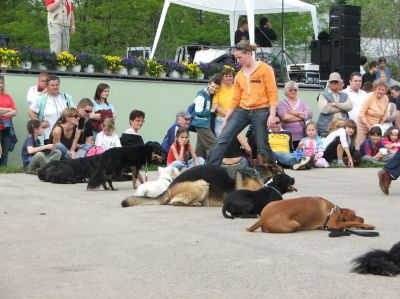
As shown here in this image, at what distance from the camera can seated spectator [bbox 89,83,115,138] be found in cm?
1582

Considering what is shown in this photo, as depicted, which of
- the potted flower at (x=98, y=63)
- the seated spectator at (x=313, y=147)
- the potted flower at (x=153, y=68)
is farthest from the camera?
the potted flower at (x=153, y=68)

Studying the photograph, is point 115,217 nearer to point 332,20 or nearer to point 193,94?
point 193,94

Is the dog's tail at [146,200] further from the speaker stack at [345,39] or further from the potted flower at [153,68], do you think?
the speaker stack at [345,39]

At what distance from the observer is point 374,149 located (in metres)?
18.5

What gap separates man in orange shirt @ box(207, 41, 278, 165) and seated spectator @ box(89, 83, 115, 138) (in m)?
4.26

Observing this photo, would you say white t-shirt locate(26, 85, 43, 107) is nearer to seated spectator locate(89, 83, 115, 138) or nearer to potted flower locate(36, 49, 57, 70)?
seated spectator locate(89, 83, 115, 138)

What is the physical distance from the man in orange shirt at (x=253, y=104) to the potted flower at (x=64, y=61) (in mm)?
6676

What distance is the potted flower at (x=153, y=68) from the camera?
19.5 meters

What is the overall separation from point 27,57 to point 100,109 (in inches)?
93.3

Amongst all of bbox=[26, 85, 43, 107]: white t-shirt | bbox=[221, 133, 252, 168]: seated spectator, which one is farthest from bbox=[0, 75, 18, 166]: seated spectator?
bbox=[221, 133, 252, 168]: seated spectator

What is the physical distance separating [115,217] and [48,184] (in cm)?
373

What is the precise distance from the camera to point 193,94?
19.8 meters

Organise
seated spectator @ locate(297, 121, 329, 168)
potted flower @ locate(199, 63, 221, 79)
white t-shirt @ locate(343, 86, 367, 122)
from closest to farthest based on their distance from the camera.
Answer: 1. seated spectator @ locate(297, 121, 329, 168)
2. white t-shirt @ locate(343, 86, 367, 122)
3. potted flower @ locate(199, 63, 221, 79)

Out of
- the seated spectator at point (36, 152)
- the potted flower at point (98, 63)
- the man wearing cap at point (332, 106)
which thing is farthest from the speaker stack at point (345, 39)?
the seated spectator at point (36, 152)
